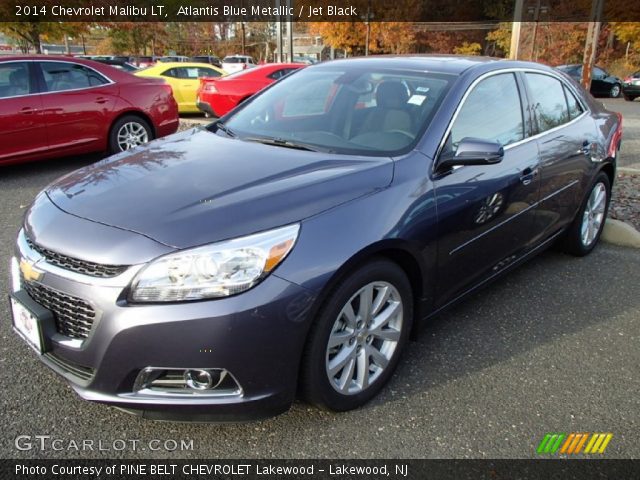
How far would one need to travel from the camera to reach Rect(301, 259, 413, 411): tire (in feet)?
7.30

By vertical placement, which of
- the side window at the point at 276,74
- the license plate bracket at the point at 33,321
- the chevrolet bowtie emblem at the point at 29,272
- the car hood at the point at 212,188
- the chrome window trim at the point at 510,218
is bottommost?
the license plate bracket at the point at 33,321

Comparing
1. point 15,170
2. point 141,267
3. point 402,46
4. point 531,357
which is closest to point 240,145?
point 141,267

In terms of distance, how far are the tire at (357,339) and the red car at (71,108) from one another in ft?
18.7

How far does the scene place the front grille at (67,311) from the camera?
6.72 feet

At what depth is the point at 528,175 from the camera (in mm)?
3346

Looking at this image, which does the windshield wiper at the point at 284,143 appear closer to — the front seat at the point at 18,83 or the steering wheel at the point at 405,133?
the steering wheel at the point at 405,133

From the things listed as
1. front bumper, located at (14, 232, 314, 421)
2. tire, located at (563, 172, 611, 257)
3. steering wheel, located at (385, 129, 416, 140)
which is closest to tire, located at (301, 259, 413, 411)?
front bumper, located at (14, 232, 314, 421)

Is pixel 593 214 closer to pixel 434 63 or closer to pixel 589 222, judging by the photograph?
pixel 589 222

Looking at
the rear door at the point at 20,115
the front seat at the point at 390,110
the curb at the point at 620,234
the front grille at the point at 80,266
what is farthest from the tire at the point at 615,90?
the front grille at the point at 80,266

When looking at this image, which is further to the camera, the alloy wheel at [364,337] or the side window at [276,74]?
the side window at [276,74]

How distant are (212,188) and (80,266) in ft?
2.12

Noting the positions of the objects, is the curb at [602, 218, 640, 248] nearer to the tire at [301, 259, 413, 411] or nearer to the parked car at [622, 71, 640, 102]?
the tire at [301, 259, 413, 411]

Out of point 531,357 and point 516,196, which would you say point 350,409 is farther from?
point 516,196

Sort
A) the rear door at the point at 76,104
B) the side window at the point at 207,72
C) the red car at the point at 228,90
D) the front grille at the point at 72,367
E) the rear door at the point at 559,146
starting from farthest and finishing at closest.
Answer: the side window at the point at 207,72, the red car at the point at 228,90, the rear door at the point at 76,104, the rear door at the point at 559,146, the front grille at the point at 72,367
